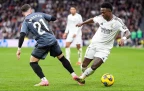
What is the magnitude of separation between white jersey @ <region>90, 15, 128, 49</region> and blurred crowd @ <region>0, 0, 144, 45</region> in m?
31.2

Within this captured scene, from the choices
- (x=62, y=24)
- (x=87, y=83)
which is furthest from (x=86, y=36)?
(x=87, y=83)

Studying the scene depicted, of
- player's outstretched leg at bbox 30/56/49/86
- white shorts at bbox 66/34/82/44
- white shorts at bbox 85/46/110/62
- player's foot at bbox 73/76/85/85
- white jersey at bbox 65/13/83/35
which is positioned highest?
white shorts at bbox 85/46/110/62

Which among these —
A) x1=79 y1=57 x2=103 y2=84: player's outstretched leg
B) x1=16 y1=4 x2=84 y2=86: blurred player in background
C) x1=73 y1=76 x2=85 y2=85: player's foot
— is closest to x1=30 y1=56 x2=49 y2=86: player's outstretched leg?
x1=16 y1=4 x2=84 y2=86: blurred player in background

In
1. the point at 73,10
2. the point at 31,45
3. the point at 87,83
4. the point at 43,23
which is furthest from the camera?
the point at 31,45

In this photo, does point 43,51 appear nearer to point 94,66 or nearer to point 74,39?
point 94,66

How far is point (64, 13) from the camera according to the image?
47.2m

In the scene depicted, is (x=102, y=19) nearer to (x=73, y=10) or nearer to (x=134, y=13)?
(x=73, y=10)

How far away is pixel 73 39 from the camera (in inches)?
815

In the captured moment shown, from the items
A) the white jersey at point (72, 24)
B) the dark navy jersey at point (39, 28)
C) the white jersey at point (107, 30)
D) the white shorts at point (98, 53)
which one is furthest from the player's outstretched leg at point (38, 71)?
the white jersey at point (72, 24)

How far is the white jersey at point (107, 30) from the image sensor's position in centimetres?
1177

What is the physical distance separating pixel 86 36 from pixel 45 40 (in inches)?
1266

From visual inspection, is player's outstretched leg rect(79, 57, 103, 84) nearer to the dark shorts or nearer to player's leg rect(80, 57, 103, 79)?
player's leg rect(80, 57, 103, 79)

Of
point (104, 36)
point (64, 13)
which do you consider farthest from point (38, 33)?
point (64, 13)

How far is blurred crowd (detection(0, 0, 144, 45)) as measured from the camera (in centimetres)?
4398
